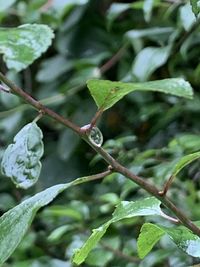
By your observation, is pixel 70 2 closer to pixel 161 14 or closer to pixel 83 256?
pixel 161 14

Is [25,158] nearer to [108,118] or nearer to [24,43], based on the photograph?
[24,43]

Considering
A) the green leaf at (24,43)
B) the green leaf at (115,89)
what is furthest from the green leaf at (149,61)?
the green leaf at (115,89)

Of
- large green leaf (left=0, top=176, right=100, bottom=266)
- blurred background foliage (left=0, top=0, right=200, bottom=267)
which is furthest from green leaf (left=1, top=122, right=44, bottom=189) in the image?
blurred background foliage (left=0, top=0, right=200, bottom=267)

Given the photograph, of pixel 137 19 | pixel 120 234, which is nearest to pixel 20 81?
pixel 137 19

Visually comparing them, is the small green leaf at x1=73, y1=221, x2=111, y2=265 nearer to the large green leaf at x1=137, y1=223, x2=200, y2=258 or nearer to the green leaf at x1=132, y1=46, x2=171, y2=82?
the large green leaf at x1=137, y1=223, x2=200, y2=258

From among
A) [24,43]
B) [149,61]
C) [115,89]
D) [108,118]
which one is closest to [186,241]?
[115,89]
